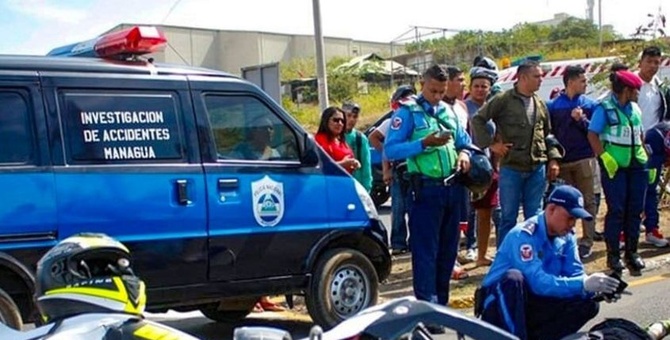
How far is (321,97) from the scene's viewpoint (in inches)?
528

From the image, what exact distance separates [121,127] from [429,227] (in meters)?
2.17

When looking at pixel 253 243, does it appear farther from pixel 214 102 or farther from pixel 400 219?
pixel 400 219

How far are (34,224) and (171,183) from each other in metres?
0.90

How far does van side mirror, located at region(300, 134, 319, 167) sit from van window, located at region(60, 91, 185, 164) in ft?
3.14

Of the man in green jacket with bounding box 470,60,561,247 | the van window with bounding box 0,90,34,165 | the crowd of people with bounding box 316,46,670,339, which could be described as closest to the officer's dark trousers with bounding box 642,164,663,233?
the crowd of people with bounding box 316,46,670,339

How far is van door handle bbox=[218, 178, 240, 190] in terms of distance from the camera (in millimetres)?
6195

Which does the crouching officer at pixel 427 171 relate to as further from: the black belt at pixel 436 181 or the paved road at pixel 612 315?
the paved road at pixel 612 315

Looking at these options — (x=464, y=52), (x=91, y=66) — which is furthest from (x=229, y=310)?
(x=464, y=52)

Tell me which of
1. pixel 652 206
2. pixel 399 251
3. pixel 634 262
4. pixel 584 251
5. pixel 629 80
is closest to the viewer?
pixel 629 80

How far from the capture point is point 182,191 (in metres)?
6.01

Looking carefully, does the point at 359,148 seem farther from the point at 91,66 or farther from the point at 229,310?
the point at 91,66

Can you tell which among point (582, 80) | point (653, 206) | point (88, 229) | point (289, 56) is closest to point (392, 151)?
point (88, 229)

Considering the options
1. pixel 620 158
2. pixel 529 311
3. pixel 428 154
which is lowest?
pixel 529 311

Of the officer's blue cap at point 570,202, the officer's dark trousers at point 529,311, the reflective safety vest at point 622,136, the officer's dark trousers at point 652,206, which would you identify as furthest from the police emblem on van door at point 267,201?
the officer's dark trousers at point 652,206
